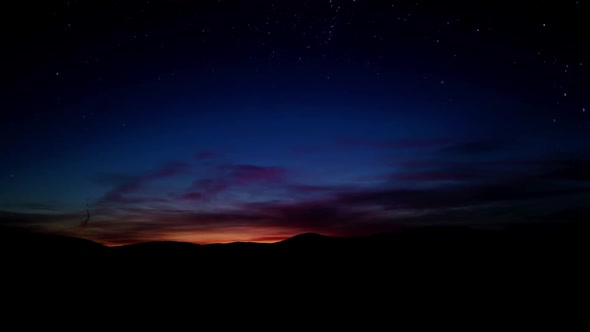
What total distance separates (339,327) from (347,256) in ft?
65.3

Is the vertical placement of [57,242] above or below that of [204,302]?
above

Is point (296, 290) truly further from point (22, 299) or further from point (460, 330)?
point (22, 299)

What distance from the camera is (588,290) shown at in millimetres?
21359

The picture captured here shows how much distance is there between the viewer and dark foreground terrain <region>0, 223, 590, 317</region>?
18.7m

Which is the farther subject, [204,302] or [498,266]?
[498,266]

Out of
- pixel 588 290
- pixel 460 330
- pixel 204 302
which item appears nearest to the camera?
pixel 460 330

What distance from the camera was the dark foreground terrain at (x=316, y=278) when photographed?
18.7m

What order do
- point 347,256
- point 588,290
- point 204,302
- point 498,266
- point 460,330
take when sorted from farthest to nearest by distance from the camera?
point 347,256 → point 498,266 → point 588,290 → point 204,302 → point 460,330

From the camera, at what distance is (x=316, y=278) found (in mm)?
24906

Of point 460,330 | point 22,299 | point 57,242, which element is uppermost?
point 57,242

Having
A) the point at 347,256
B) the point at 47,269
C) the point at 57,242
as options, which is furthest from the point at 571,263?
the point at 57,242

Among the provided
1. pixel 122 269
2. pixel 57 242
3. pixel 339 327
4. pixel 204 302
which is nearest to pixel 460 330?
pixel 339 327

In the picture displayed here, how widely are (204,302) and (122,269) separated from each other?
452 inches

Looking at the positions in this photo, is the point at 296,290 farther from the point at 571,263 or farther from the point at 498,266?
the point at 571,263
